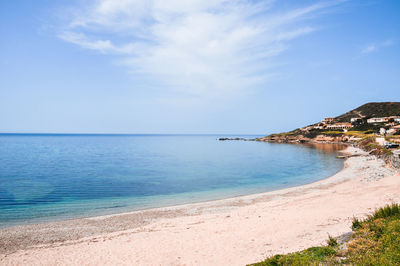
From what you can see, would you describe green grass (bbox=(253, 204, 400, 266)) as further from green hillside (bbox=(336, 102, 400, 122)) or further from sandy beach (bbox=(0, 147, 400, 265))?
green hillside (bbox=(336, 102, 400, 122))

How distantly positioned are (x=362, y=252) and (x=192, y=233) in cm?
923

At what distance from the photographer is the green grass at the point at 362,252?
7.39m

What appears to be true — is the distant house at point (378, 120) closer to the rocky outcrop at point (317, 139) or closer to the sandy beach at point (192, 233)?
the rocky outcrop at point (317, 139)

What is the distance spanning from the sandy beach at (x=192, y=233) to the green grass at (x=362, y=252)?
152 cm

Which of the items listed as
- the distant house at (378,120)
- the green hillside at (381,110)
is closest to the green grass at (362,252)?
the distant house at (378,120)

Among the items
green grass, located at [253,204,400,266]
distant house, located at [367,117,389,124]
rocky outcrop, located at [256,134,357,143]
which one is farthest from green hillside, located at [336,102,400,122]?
green grass, located at [253,204,400,266]

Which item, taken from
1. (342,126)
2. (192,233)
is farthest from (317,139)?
(192,233)

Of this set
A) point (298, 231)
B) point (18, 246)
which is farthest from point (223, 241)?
point (18, 246)

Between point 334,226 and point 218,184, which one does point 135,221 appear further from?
point 218,184

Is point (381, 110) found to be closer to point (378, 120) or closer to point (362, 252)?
point (378, 120)

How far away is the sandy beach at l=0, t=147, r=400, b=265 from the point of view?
11.5 m

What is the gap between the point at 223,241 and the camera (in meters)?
13.0

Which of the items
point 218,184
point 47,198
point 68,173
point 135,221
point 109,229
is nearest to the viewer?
point 109,229

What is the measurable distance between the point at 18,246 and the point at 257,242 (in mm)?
14000
